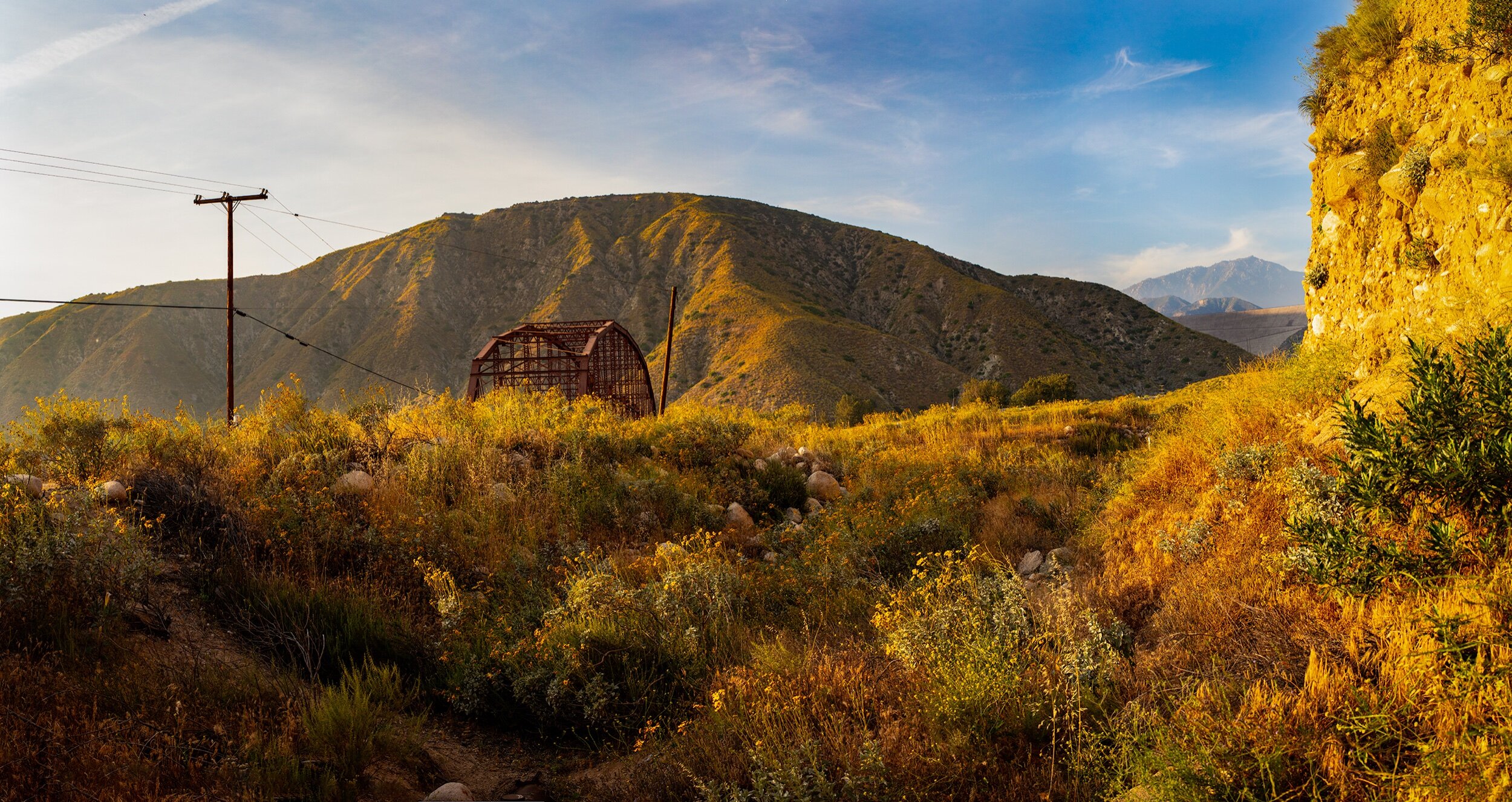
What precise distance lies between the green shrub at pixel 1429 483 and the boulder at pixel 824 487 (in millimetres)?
7354

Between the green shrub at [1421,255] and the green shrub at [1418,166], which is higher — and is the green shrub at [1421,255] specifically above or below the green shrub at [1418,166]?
below

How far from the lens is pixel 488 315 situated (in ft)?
339

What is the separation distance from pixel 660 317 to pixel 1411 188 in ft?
298

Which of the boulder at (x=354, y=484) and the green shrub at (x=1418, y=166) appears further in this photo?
the boulder at (x=354, y=484)

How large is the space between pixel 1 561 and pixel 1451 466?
27.7 ft

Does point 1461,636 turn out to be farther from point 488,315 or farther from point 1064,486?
point 488,315

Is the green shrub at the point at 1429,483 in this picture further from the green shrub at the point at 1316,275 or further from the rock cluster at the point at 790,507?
the rock cluster at the point at 790,507

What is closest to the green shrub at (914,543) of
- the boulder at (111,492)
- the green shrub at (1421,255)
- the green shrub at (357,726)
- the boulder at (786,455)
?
the green shrub at (357,726)

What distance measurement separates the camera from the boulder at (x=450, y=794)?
360 cm

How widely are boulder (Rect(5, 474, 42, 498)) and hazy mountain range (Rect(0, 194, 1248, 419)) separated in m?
50.2

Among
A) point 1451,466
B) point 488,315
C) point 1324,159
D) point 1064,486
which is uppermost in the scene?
point 488,315

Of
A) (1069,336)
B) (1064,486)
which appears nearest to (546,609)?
(1064,486)

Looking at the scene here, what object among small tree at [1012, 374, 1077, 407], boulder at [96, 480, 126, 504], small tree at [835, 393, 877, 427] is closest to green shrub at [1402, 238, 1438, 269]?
boulder at [96, 480, 126, 504]

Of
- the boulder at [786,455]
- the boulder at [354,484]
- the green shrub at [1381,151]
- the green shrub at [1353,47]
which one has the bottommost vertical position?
the boulder at [786,455]
